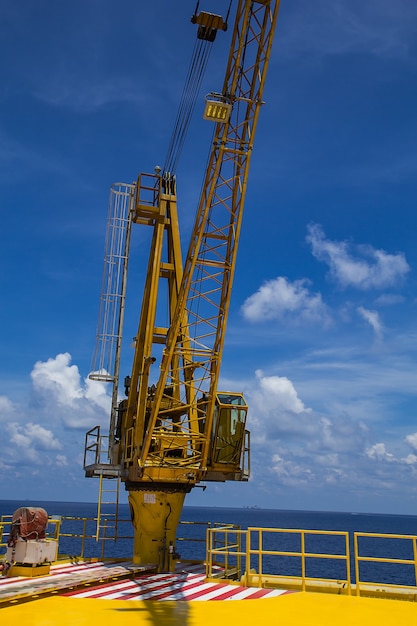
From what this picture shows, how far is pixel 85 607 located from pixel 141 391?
33.0 ft

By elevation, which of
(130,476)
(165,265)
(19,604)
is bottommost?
(19,604)

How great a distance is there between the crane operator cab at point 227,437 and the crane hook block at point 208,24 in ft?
45.6

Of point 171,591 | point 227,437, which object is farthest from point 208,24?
point 171,591

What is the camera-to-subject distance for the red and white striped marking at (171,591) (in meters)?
14.2

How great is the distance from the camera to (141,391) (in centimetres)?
2211

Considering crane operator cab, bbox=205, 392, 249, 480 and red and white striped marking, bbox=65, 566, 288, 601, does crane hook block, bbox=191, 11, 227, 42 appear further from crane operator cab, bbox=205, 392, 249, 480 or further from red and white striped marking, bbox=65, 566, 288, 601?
red and white striped marking, bbox=65, 566, 288, 601

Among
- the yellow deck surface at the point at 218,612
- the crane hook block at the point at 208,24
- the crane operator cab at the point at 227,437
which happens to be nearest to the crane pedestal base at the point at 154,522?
the crane operator cab at the point at 227,437

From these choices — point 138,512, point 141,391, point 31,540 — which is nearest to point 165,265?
point 141,391

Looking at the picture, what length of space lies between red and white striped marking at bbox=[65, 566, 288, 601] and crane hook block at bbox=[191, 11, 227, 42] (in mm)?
19142

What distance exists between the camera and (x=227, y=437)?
21922 mm

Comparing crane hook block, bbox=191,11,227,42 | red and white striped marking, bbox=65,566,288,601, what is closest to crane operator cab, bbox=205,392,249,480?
red and white striped marking, bbox=65,566,288,601

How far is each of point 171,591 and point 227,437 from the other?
7.59 meters

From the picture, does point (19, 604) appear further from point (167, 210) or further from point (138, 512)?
point (167, 210)

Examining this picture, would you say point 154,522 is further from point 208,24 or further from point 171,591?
point 208,24
